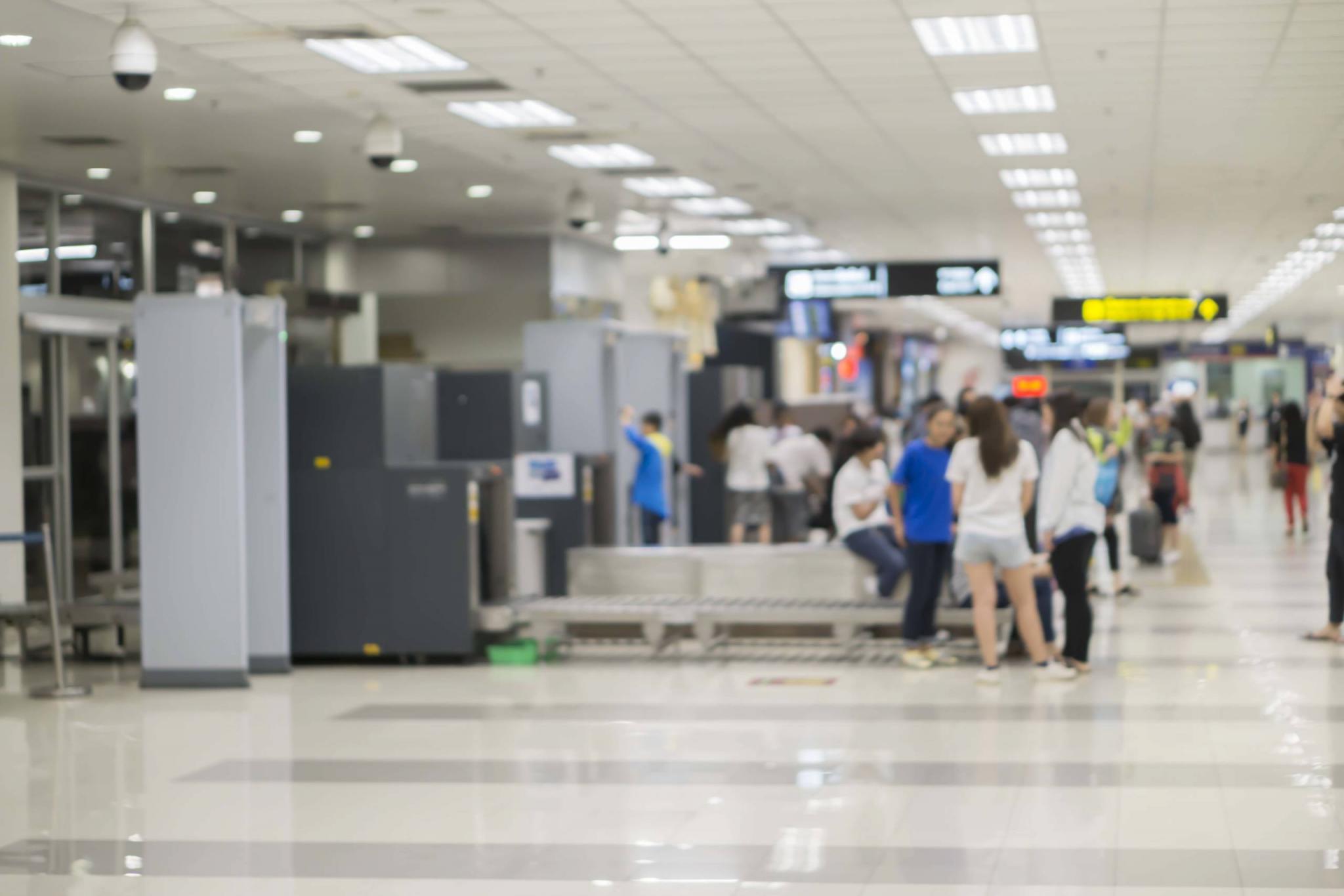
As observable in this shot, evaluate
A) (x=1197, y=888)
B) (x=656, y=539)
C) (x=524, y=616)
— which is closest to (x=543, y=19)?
(x=524, y=616)

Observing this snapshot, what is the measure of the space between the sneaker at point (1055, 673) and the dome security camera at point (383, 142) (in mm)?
4862

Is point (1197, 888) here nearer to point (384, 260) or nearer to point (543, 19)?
point (543, 19)

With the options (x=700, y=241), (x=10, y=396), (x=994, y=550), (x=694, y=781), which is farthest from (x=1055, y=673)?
(x=700, y=241)

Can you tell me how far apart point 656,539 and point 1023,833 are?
949 cm

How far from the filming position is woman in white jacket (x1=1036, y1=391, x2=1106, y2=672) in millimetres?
9602

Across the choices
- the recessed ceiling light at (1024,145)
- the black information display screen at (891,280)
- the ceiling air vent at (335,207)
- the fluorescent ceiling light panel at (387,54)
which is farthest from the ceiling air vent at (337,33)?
the black information display screen at (891,280)

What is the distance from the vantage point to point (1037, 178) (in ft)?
49.9

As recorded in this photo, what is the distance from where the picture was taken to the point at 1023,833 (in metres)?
6.04

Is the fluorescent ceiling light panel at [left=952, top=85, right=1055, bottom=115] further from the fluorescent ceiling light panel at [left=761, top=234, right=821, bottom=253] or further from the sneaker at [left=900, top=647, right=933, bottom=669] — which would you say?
the fluorescent ceiling light panel at [left=761, top=234, right=821, bottom=253]

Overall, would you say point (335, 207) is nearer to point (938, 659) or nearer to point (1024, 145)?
point (1024, 145)

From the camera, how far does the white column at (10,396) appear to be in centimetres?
1258

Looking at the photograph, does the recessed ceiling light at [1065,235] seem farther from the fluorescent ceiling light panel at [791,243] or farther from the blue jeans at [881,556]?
the blue jeans at [881,556]

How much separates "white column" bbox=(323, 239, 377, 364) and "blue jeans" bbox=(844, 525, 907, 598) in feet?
27.5

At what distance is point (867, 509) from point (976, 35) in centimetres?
→ 307
